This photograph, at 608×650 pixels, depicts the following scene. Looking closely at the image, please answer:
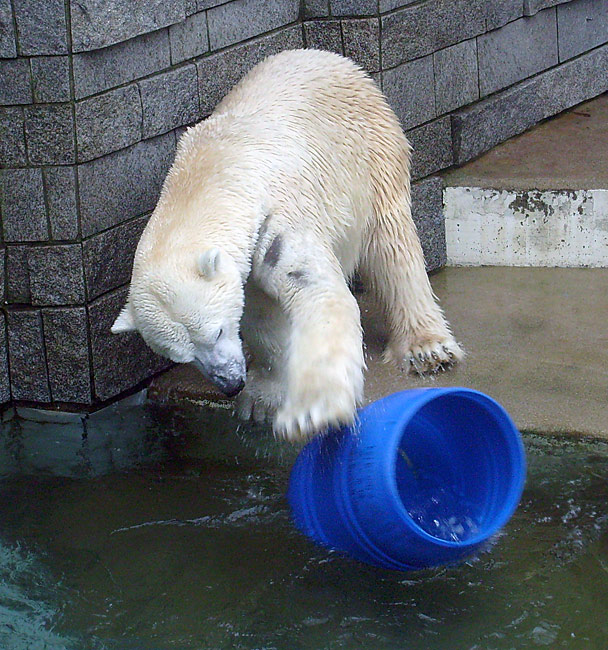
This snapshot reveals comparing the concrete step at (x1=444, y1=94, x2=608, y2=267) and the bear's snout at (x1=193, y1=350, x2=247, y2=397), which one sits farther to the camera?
the concrete step at (x1=444, y1=94, x2=608, y2=267)

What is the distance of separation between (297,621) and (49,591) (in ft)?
2.09

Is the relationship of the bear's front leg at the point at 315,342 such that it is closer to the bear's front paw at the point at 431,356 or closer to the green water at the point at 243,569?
the green water at the point at 243,569

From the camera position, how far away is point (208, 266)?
2535 millimetres

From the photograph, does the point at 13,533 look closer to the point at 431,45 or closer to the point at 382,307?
the point at 382,307

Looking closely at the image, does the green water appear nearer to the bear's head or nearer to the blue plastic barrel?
the blue plastic barrel

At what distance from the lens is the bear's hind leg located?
350cm

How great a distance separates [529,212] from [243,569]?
2318 millimetres

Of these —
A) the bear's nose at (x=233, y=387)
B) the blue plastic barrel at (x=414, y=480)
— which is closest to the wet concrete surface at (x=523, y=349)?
the blue plastic barrel at (x=414, y=480)

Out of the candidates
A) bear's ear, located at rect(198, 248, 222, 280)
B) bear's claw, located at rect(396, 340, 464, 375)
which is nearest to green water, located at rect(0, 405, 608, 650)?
bear's claw, located at rect(396, 340, 464, 375)

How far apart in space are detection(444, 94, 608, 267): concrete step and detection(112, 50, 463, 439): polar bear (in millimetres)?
903

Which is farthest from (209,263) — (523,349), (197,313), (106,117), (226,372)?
(523,349)

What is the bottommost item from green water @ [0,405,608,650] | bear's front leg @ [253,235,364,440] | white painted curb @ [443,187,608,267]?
green water @ [0,405,608,650]

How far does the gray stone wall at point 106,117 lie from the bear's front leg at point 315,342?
79 cm

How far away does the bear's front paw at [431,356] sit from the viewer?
3490 mm
